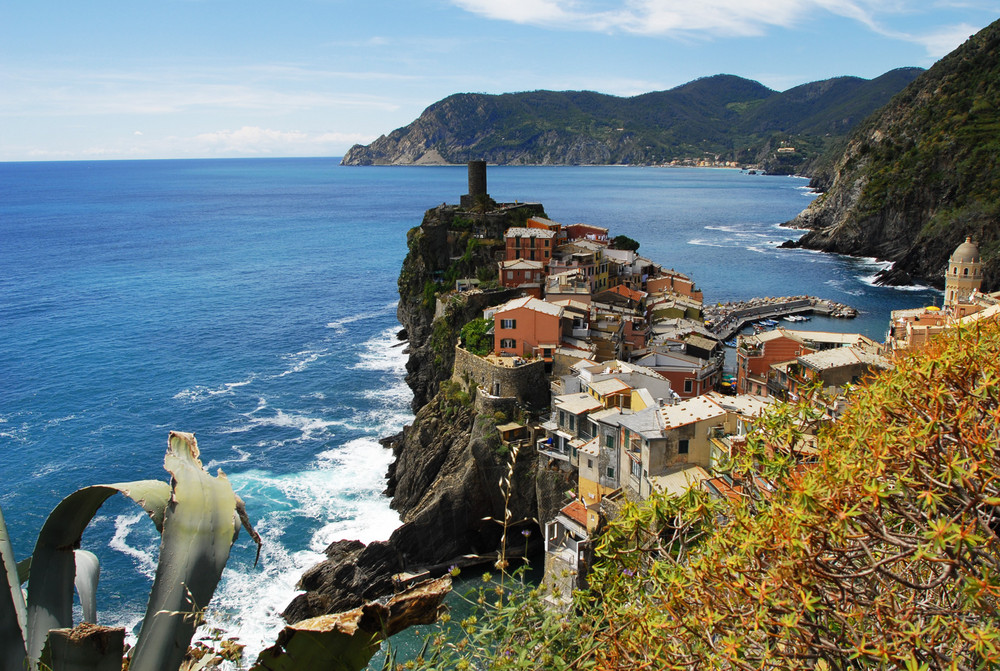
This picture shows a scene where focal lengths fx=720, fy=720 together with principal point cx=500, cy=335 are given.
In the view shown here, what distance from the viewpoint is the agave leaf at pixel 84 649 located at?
3.71 metres

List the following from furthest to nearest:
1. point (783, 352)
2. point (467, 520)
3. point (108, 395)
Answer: point (108, 395)
point (783, 352)
point (467, 520)

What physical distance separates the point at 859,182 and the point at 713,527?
112m

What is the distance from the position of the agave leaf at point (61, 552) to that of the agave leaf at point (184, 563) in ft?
0.49

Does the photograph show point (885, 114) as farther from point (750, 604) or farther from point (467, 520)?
point (750, 604)

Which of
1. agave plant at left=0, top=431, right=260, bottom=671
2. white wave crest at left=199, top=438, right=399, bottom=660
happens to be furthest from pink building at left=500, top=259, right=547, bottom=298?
agave plant at left=0, top=431, right=260, bottom=671

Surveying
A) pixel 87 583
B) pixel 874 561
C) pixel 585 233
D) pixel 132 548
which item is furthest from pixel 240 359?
pixel 874 561

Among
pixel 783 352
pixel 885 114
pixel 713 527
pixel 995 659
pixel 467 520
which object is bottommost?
pixel 467 520

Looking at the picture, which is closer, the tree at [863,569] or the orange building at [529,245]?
the tree at [863,569]

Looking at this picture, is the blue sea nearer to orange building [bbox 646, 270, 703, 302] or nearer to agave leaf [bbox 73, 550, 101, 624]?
agave leaf [bbox 73, 550, 101, 624]

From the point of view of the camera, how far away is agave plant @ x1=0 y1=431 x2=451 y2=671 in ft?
12.4

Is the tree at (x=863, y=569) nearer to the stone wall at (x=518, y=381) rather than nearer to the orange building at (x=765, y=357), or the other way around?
the stone wall at (x=518, y=381)

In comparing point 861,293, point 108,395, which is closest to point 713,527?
point 108,395

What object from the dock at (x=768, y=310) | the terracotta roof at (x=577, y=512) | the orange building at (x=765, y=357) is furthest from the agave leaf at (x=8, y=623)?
the dock at (x=768, y=310)

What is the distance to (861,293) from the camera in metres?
75.6
